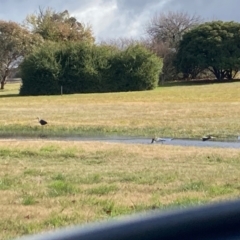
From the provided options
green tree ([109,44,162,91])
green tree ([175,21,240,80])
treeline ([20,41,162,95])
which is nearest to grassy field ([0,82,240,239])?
treeline ([20,41,162,95])

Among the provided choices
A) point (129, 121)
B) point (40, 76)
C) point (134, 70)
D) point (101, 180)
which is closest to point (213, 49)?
point (134, 70)

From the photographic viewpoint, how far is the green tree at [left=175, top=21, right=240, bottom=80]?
7300 centimetres

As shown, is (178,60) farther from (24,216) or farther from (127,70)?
(24,216)

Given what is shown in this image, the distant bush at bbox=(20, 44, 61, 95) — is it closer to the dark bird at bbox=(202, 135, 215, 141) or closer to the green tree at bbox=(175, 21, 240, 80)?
the green tree at bbox=(175, 21, 240, 80)

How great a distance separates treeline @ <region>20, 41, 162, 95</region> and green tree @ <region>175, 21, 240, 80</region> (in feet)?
45.9

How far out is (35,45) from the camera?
214 feet

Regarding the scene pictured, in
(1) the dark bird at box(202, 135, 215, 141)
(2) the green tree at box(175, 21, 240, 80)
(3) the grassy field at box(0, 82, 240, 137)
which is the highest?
(2) the green tree at box(175, 21, 240, 80)

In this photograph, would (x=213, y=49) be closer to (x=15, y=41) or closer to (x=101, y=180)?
(x=15, y=41)

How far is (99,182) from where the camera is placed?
1070cm

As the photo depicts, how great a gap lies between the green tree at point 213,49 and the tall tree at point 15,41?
57.8 feet

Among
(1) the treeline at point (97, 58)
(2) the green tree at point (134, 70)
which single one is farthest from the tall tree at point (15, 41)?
(2) the green tree at point (134, 70)

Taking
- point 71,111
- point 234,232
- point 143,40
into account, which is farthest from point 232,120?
point 143,40

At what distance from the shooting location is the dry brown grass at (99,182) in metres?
7.98

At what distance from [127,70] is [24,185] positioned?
163ft
